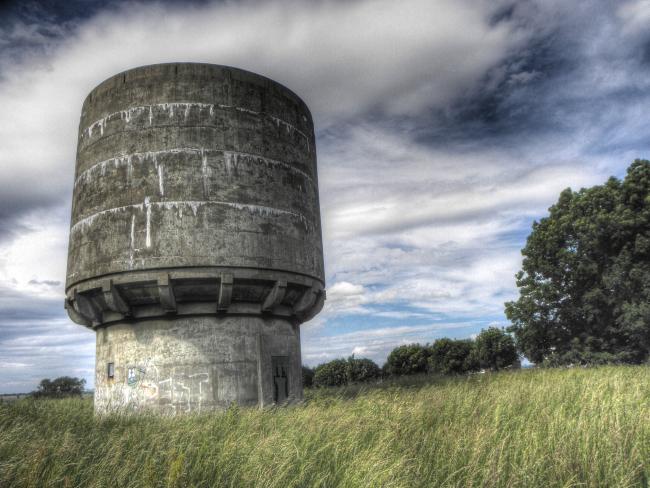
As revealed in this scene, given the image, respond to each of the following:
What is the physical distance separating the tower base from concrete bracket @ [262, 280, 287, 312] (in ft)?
1.56

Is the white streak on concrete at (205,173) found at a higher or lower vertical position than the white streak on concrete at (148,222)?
higher

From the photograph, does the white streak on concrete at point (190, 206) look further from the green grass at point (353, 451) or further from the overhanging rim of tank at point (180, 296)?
the green grass at point (353, 451)

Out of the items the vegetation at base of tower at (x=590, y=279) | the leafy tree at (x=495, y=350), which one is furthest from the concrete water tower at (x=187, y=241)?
the leafy tree at (x=495, y=350)

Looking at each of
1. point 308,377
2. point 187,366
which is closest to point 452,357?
point 308,377

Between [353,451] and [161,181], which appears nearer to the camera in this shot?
[353,451]

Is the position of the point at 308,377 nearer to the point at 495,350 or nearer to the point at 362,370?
the point at 362,370

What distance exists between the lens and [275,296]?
10.1 meters

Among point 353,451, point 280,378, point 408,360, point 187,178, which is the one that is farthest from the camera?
point 408,360

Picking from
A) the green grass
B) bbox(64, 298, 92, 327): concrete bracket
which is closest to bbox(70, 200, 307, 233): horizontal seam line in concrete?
bbox(64, 298, 92, 327): concrete bracket

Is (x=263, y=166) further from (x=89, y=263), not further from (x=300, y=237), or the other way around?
(x=89, y=263)

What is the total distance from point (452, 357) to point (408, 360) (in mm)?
3033

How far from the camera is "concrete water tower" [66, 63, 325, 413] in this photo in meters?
9.54

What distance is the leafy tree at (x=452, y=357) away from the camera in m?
34.7

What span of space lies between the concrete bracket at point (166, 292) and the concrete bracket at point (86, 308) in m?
1.77
